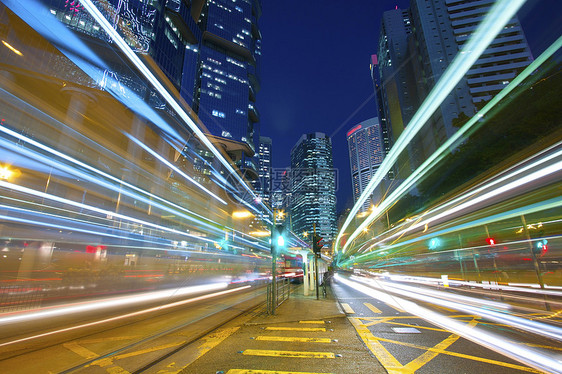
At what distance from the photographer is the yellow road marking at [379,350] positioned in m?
4.52

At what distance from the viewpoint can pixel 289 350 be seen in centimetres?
550

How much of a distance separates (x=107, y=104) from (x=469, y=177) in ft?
149

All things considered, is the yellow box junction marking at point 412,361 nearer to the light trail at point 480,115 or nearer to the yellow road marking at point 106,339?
→ the yellow road marking at point 106,339

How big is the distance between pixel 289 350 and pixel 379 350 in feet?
6.48

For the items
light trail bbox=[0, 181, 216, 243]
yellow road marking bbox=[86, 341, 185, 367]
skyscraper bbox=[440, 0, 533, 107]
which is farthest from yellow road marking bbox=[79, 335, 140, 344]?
skyscraper bbox=[440, 0, 533, 107]

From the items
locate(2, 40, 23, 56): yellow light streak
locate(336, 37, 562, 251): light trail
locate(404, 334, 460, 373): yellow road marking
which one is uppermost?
locate(2, 40, 23, 56): yellow light streak

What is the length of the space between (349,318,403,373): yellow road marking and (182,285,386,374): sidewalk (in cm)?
14

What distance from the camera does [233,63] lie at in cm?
10325

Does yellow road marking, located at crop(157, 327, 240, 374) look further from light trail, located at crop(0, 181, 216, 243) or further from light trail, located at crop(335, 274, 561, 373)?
light trail, located at crop(0, 181, 216, 243)

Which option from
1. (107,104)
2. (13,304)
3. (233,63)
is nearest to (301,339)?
(13,304)

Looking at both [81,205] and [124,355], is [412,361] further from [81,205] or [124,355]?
[81,205]

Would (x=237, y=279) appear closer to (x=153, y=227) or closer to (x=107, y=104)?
(x=153, y=227)

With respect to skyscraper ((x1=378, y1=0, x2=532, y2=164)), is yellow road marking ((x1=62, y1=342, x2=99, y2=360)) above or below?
below

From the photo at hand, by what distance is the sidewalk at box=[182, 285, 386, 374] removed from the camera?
449cm
